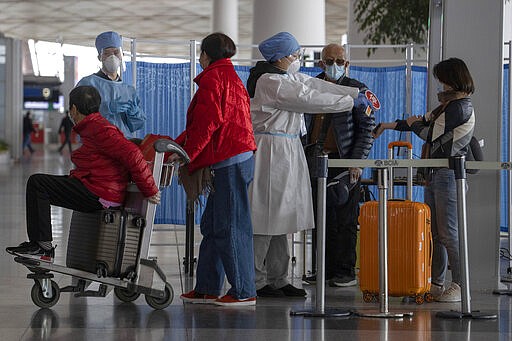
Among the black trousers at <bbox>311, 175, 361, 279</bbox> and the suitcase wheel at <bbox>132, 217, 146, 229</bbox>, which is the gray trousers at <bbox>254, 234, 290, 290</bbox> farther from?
the suitcase wheel at <bbox>132, 217, 146, 229</bbox>

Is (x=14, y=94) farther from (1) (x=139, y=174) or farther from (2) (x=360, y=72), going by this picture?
(1) (x=139, y=174)

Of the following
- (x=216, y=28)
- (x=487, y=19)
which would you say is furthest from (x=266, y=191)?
(x=216, y=28)

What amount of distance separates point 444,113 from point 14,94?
2629 cm

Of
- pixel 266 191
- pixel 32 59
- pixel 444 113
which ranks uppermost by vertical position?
pixel 32 59

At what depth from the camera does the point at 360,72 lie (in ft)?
29.8

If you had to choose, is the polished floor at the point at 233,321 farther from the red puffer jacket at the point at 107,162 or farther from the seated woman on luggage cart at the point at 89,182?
the red puffer jacket at the point at 107,162

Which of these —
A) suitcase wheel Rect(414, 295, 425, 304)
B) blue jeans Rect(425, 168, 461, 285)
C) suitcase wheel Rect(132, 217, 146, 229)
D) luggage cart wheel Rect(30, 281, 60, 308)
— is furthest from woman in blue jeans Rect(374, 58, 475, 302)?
luggage cart wheel Rect(30, 281, 60, 308)

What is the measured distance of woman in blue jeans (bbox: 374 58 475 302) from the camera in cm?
618

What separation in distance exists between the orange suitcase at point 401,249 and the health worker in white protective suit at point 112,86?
5.68 ft

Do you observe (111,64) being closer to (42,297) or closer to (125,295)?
(125,295)

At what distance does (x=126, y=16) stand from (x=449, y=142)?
39231 millimetres

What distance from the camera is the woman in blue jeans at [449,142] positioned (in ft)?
20.3

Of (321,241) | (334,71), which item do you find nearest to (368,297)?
(321,241)

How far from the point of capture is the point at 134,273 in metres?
5.56
